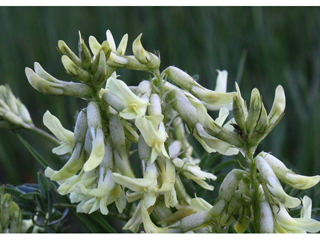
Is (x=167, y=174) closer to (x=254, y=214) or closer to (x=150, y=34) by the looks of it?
(x=254, y=214)

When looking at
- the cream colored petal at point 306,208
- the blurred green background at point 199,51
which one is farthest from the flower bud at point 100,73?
the blurred green background at point 199,51

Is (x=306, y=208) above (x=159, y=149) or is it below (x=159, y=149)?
below

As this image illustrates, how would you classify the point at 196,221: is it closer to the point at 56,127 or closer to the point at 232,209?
the point at 232,209

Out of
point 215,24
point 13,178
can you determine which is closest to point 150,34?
point 215,24

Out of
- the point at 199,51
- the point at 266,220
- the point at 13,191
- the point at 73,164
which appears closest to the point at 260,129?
the point at 266,220

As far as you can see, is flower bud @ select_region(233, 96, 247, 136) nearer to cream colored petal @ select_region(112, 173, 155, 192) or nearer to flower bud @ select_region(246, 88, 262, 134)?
flower bud @ select_region(246, 88, 262, 134)

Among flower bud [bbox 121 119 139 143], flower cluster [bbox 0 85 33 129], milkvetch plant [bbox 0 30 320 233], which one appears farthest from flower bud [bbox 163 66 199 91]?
flower cluster [bbox 0 85 33 129]
